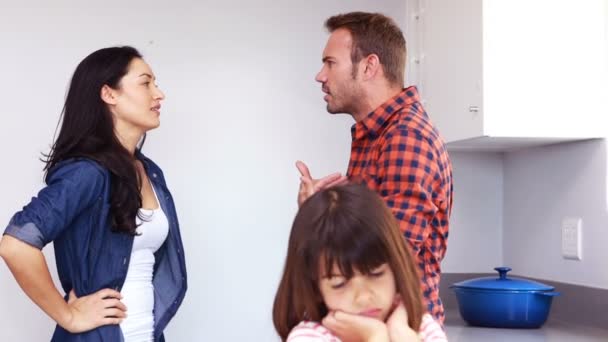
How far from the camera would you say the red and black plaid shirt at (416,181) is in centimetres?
153

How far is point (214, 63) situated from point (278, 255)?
2.10ft

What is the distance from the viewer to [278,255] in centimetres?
295

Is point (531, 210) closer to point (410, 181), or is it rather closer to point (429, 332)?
point (410, 181)

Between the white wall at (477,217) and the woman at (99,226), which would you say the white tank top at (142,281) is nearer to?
the woman at (99,226)

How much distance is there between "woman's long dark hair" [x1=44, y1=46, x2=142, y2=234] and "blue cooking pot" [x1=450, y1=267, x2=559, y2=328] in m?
0.97

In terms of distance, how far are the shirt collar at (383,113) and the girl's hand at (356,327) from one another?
2.26 ft

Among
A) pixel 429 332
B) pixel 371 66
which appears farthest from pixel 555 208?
pixel 429 332

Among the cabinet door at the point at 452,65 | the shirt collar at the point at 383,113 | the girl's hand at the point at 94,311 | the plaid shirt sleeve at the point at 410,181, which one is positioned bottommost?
the girl's hand at the point at 94,311

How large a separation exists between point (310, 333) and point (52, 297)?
3.20 feet

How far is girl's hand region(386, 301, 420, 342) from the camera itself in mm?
1096

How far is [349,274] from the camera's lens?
105cm

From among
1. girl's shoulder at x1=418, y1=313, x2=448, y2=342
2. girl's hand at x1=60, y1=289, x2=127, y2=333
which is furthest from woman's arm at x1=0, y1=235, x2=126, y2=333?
girl's shoulder at x1=418, y1=313, x2=448, y2=342

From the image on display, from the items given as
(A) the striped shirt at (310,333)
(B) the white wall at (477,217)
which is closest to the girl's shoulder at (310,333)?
(A) the striped shirt at (310,333)

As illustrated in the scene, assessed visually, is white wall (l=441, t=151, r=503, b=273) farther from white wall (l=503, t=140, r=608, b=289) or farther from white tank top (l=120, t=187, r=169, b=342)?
white tank top (l=120, t=187, r=169, b=342)
